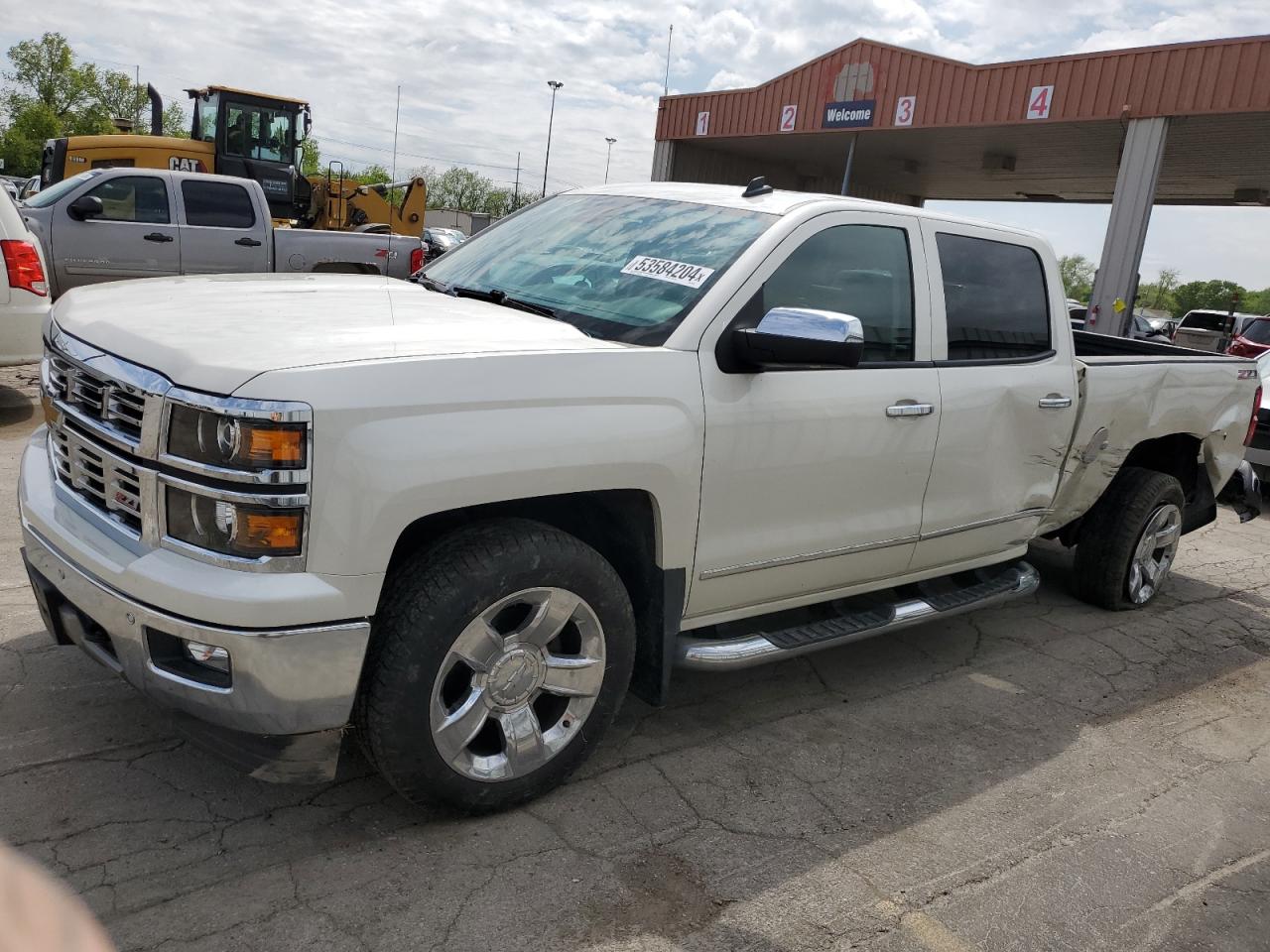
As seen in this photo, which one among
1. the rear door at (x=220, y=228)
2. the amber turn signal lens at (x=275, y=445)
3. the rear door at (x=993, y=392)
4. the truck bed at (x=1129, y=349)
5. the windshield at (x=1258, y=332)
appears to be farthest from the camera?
the windshield at (x=1258, y=332)

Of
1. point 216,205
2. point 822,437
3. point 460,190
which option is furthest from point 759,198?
point 460,190

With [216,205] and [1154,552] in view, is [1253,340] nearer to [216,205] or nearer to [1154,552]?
[1154,552]

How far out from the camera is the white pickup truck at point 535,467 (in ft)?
8.32

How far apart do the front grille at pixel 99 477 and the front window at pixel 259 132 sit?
52.9 ft

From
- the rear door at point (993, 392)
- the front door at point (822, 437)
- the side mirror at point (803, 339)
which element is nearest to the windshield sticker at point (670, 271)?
the front door at point (822, 437)

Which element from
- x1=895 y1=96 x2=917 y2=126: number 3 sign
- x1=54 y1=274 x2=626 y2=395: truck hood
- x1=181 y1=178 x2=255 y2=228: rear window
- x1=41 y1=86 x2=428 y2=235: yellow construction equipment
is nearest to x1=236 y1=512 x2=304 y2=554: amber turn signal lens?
x1=54 y1=274 x2=626 y2=395: truck hood

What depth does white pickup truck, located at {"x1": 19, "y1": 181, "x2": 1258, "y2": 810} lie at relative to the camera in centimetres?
254

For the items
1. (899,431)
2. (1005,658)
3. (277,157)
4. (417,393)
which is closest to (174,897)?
(417,393)

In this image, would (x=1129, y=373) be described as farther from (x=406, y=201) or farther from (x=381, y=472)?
(x=406, y=201)

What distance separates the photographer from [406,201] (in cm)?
1909

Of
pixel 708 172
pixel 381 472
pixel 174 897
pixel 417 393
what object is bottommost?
pixel 174 897

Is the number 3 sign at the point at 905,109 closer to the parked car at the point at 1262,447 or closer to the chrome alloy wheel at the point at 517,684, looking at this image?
the parked car at the point at 1262,447

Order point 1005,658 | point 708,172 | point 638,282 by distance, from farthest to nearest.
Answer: point 708,172 < point 1005,658 < point 638,282

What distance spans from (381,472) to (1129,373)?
12.9 feet
